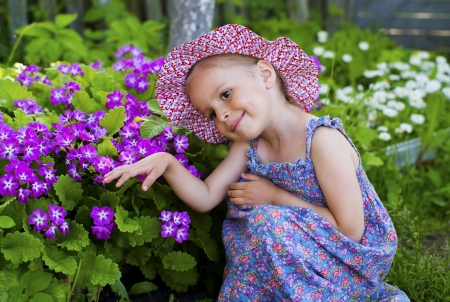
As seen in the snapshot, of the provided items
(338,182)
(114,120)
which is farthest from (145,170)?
(338,182)

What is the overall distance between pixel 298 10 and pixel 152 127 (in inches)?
174

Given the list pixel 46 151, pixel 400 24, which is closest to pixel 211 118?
pixel 46 151

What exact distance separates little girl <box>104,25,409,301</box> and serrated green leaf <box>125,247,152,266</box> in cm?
23

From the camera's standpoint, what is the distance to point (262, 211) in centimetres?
189

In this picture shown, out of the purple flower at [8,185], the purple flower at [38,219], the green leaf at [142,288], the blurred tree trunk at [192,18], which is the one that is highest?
the purple flower at [8,185]

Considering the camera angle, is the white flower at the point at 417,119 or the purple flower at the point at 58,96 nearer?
the purple flower at the point at 58,96

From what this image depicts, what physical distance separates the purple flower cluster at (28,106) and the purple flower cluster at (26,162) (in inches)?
8.7

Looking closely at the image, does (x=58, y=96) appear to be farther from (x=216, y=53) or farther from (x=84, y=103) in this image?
(x=216, y=53)

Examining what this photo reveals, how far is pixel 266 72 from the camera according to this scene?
1962mm

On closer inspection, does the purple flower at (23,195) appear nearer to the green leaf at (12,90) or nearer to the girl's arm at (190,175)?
the girl's arm at (190,175)

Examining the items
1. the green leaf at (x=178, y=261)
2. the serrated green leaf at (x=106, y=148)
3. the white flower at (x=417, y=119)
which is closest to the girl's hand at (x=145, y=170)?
the serrated green leaf at (x=106, y=148)

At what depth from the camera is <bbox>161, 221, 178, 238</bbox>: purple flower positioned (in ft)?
6.44

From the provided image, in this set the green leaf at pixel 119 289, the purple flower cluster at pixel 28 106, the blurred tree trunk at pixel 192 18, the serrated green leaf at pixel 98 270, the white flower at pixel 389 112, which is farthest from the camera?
the blurred tree trunk at pixel 192 18

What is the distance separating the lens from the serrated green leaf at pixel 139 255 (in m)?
2.08
